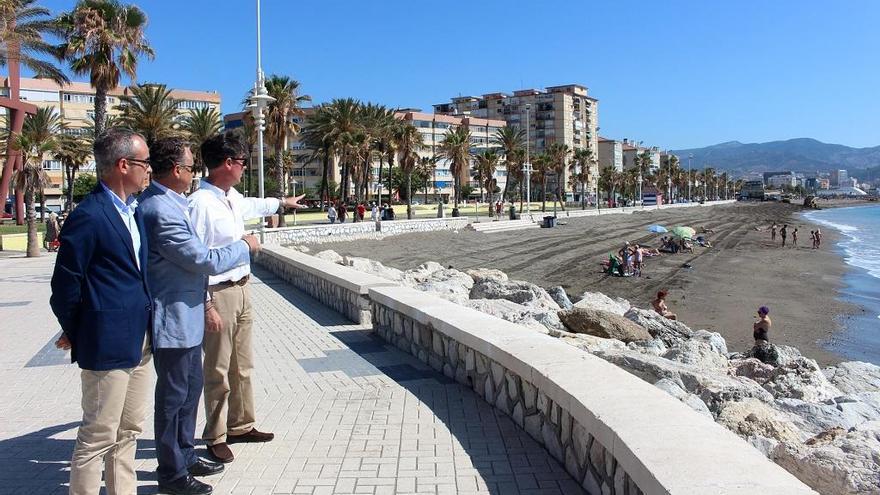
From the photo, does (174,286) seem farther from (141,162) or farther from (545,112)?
(545,112)

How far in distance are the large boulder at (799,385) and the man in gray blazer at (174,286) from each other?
19.6ft

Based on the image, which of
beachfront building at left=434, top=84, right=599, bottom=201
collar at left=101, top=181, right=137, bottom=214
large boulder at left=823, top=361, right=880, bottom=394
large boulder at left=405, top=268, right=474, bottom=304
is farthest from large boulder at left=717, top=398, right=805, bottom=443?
beachfront building at left=434, top=84, right=599, bottom=201

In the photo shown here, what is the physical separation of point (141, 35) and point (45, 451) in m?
24.6

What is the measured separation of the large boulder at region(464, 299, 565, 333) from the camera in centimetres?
902

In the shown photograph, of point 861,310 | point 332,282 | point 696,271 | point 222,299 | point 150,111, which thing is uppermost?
point 150,111

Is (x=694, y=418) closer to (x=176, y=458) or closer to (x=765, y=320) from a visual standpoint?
(x=176, y=458)

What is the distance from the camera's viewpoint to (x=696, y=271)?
28781mm

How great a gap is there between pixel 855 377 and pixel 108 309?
9966 mm

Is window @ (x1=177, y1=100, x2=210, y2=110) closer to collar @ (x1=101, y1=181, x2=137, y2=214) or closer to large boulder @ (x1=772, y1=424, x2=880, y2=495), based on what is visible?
collar @ (x1=101, y1=181, x2=137, y2=214)

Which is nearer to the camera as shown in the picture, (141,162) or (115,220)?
(115,220)

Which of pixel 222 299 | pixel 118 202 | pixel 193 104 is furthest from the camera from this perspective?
pixel 193 104

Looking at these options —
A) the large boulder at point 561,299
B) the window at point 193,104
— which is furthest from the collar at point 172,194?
the window at point 193,104

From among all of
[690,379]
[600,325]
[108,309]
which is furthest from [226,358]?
[600,325]

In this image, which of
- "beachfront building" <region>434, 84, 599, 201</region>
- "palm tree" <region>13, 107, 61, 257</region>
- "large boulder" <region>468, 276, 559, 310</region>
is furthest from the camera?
"beachfront building" <region>434, 84, 599, 201</region>
